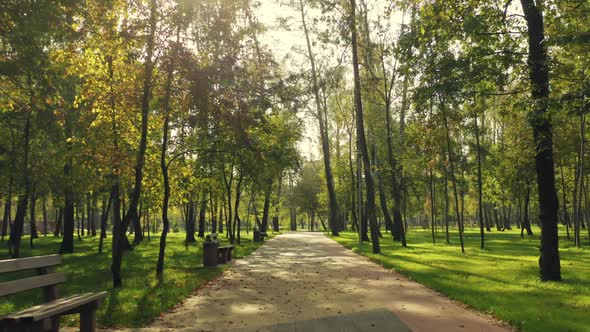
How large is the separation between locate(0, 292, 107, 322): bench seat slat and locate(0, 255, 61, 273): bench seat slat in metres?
0.46

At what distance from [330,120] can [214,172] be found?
21.1m

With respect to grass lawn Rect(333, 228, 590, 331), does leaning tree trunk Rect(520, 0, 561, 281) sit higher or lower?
higher

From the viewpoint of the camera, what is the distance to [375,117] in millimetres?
31562

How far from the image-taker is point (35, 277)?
16.4 ft

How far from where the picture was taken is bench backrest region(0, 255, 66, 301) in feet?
14.2

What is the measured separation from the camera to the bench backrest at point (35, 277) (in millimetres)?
4337

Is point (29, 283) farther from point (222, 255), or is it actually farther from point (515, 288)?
point (222, 255)

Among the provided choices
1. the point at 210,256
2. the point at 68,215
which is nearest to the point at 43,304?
the point at 210,256

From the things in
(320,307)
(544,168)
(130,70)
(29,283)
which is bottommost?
(320,307)

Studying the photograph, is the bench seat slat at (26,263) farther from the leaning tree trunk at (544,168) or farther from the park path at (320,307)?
the leaning tree trunk at (544,168)

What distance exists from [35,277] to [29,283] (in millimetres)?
220

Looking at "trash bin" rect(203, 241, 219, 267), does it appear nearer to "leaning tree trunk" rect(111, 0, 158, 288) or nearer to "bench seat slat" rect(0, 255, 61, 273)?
"leaning tree trunk" rect(111, 0, 158, 288)

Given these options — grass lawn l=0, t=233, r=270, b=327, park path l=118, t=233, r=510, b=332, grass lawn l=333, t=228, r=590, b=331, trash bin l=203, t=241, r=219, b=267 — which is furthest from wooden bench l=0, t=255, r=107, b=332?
trash bin l=203, t=241, r=219, b=267

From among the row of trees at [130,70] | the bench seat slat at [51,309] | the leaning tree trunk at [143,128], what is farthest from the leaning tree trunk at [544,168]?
the bench seat slat at [51,309]
